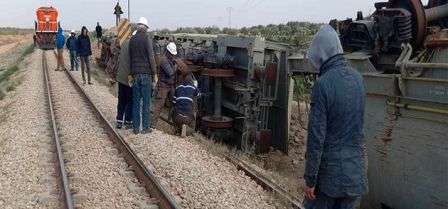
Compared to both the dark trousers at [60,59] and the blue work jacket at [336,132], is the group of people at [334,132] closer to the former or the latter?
the blue work jacket at [336,132]

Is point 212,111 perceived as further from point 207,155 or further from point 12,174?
point 12,174

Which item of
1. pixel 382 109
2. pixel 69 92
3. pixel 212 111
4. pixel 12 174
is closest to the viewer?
pixel 382 109

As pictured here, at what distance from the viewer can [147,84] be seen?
1004 cm

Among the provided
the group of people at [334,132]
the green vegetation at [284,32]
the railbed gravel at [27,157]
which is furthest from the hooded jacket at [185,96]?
the green vegetation at [284,32]

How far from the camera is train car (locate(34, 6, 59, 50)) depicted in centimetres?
4247

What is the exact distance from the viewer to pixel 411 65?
6.23m

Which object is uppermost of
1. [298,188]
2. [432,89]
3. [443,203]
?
[432,89]

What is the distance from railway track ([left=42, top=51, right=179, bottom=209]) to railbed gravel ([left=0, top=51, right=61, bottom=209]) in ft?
0.56

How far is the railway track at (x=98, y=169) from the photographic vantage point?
666 centimetres

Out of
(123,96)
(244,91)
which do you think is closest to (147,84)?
(123,96)

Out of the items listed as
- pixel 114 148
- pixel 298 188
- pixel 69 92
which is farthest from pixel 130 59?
pixel 69 92

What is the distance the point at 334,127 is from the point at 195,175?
3825 millimetres

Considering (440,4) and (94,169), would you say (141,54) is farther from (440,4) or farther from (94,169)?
(440,4)

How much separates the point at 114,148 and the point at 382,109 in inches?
183
